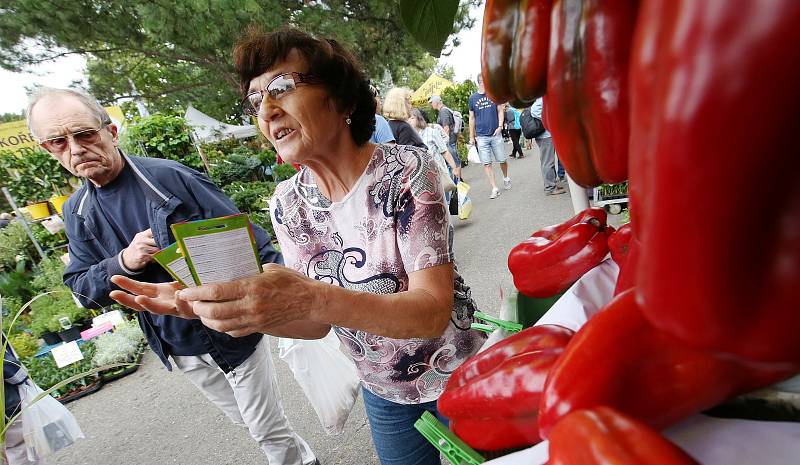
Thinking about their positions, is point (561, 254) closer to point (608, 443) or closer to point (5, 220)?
point (608, 443)

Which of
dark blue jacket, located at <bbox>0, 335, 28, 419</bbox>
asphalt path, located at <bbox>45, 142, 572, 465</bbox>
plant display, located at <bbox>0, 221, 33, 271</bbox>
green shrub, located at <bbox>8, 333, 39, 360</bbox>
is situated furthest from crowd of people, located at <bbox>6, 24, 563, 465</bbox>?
plant display, located at <bbox>0, 221, 33, 271</bbox>

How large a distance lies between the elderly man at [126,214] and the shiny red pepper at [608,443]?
1.69 m

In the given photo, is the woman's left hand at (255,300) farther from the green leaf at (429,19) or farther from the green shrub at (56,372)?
the green shrub at (56,372)

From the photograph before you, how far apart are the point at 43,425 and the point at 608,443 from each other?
273cm

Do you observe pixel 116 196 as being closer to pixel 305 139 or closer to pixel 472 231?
pixel 305 139

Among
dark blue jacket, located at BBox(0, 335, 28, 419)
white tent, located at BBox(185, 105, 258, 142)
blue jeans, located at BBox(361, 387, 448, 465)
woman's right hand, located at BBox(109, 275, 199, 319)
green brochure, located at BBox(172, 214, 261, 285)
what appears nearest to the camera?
green brochure, located at BBox(172, 214, 261, 285)

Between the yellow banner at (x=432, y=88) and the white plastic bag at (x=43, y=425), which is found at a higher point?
the yellow banner at (x=432, y=88)

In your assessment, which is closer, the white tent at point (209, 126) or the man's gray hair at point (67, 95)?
the man's gray hair at point (67, 95)

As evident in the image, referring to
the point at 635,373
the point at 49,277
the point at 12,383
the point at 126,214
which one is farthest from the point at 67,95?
the point at 49,277

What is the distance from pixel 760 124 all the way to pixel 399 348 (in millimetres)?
1152

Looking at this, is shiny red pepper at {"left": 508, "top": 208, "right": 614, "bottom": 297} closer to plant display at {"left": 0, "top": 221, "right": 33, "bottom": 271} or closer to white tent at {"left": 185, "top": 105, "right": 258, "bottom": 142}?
plant display at {"left": 0, "top": 221, "right": 33, "bottom": 271}

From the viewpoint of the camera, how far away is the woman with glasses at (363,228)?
1111 millimetres

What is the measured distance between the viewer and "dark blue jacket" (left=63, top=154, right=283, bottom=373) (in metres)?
1.77

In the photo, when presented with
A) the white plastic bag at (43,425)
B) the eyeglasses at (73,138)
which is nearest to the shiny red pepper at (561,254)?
the eyeglasses at (73,138)
